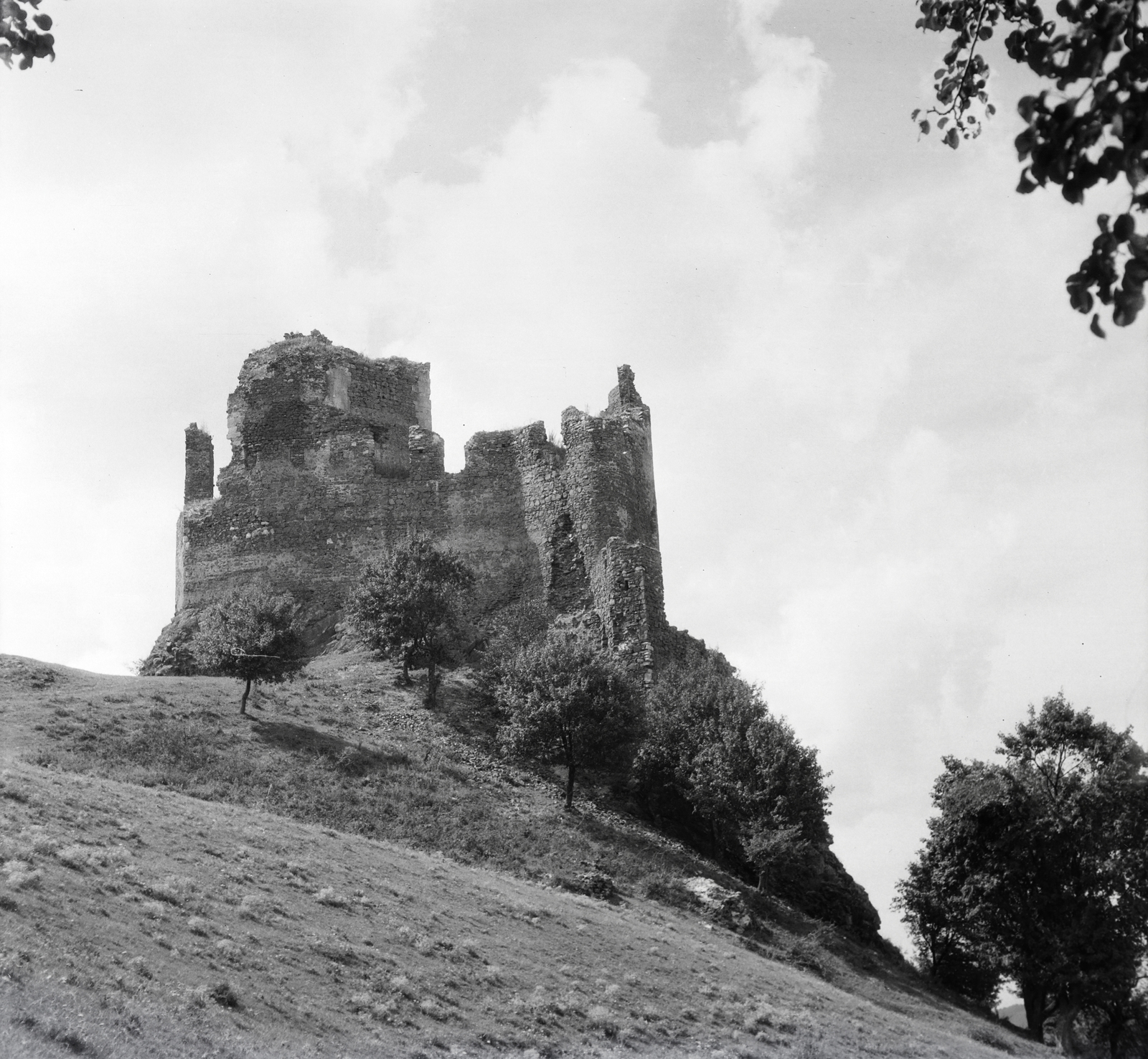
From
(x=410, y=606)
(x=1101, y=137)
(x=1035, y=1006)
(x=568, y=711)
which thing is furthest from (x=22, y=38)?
(x=1035, y=1006)

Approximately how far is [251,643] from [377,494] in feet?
40.5

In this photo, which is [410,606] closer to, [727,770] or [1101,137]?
[727,770]

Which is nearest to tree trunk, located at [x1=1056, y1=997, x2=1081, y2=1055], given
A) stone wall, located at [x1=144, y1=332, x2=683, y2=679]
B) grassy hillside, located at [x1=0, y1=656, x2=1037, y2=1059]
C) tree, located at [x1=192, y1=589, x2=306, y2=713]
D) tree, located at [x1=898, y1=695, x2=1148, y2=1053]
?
tree, located at [x1=898, y1=695, x2=1148, y2=1053]

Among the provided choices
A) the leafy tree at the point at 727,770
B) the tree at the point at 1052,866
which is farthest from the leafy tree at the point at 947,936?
the leafy tree at the point at 727,770

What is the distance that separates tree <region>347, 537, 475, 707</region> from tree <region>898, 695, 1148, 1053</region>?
53.2 ft

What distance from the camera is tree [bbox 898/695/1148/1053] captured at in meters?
34.8

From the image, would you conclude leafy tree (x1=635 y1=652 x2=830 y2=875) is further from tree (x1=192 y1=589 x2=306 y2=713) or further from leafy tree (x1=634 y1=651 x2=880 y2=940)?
tree (x1=192 y1=589 x2=306 y2=713)

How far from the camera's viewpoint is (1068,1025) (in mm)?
35594

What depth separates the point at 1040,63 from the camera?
5.46 metres

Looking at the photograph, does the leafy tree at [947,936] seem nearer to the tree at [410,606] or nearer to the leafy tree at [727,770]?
the leafy tree at [727,770]

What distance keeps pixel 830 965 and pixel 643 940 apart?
7.34 meters

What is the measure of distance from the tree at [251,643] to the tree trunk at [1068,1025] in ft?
76.4

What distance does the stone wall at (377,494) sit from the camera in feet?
152

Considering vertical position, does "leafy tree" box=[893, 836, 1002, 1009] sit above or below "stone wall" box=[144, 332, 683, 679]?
below
